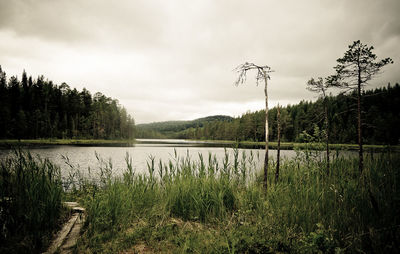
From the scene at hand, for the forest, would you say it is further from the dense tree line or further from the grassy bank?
the dense tree line

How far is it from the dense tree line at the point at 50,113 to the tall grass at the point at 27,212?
6785cm

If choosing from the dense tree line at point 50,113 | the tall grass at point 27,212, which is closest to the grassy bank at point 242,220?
the tall grass at point 27,212

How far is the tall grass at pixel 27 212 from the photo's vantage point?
2.77 meters

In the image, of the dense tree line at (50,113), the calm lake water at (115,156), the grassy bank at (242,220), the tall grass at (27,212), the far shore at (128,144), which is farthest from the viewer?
the dense tree line at (50,113)

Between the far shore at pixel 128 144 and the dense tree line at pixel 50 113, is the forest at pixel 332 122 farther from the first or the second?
the dense tree line at pixel 50 113

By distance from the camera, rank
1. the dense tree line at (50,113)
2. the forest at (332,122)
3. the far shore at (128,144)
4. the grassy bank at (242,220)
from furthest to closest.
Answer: the dense tree line at (50,113), the forest at (332,122), the far shore at (128,144), the grassy bank at (242,220)

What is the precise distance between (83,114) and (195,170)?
Answer: 92.3 m

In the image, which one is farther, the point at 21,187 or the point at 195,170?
the point at 195,170

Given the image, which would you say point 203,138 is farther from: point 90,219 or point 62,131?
point 90,219

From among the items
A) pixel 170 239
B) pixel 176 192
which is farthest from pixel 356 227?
Result: pixel 176 192

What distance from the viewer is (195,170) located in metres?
5.85

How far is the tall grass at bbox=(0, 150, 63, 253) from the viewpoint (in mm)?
2771

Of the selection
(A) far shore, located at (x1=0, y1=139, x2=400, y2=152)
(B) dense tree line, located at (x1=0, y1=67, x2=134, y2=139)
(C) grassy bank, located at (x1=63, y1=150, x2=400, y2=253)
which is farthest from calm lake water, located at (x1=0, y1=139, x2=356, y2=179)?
Answer: (B) dense tree line, located at (x1=0, y1=67, x2=134, y2=139)

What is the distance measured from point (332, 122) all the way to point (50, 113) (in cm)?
9128
